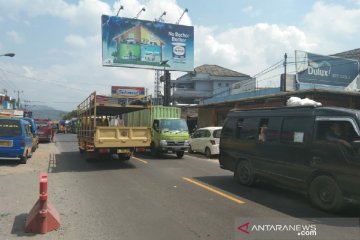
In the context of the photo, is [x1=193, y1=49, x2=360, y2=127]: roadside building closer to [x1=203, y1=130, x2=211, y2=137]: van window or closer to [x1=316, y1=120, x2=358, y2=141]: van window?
[x1=203, y1=130, x2=211, y2=137]: van window

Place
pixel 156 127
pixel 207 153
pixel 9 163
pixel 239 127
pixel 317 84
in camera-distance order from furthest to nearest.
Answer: pixel 317 84, pixel 207 153, pixel 156 127, pixel 9 163, pixel 239 127

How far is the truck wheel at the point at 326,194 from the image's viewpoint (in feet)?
25.7

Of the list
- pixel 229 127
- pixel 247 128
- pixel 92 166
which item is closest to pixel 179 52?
pixel 92 166

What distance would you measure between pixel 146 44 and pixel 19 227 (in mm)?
31049

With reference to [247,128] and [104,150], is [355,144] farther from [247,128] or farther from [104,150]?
[104,150]

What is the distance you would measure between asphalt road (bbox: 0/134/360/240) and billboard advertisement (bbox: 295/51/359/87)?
14.6m

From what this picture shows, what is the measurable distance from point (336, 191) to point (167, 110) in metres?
17.1

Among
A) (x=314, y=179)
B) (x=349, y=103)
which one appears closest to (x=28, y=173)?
(x=314, y=179)

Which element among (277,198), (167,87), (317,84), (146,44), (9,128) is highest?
(146,44)

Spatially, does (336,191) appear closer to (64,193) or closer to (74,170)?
(64,193)

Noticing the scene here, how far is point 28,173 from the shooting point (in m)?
14.3

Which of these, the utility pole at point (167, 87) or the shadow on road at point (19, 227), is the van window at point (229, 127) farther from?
the utility pole at point (167, 87)

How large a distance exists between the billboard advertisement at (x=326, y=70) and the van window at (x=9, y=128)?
17.2 m

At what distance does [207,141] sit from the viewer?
21766mm
